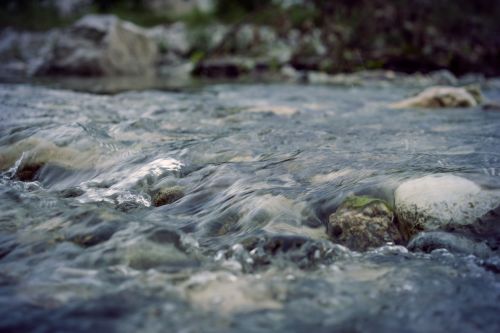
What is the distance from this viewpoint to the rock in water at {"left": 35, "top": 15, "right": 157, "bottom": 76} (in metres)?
11.6

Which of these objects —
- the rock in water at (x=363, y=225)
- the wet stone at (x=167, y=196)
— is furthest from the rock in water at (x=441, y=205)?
the wet stone at (x=167, y=196)

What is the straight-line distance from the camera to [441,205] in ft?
6.59

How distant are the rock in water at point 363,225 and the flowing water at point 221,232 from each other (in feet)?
0.18

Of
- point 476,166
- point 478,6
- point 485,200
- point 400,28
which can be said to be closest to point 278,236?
point 485,200

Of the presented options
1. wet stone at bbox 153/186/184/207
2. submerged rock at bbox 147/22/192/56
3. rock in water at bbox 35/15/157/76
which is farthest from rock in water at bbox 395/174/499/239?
submerged rock at bbox 147/22/192/56

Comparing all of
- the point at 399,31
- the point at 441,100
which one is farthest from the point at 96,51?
the point at 441,100

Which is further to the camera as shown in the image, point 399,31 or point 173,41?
point 173,41

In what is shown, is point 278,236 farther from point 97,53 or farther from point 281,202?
point 97,53

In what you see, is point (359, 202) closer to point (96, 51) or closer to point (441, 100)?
point (441, 100)

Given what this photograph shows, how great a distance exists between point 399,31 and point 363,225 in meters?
10.1

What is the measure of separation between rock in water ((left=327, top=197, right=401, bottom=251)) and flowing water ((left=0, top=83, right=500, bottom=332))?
0.18 ft

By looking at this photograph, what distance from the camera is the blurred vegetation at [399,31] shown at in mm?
10766

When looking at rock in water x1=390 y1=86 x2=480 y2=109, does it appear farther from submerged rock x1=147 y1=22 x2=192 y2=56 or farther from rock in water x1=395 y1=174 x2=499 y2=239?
submerged rock x1=147 y1=22 x2=192 y2=56

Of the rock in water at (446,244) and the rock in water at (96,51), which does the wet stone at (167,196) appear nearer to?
the rock in water at (446,244)
